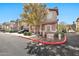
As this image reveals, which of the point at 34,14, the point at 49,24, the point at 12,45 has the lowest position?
the point at 12,45

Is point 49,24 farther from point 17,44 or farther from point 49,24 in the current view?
point 17,44

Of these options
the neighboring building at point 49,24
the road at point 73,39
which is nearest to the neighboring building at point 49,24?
the neighboring building at point 49,24

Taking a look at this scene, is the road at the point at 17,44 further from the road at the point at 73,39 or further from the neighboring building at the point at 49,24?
the neighboring building at the point at 49,24

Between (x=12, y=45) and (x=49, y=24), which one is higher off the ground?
(x=49, y=24)

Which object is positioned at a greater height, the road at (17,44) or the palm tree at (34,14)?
the palm tree at (34,14)

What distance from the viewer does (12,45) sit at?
250 inches

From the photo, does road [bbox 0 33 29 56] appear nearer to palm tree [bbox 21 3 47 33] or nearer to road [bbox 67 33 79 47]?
palm tree [bbox 21 3 47 33]

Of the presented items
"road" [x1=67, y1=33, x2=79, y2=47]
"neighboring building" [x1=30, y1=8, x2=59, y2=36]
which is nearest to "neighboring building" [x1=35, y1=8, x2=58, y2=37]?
"neighboring building" [x1=30, y1=8, x2=59, y2=36]

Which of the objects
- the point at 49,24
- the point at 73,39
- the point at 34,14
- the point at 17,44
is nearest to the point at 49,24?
the point at 49,24

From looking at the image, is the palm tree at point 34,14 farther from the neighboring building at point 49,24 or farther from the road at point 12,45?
the road at point 12,45

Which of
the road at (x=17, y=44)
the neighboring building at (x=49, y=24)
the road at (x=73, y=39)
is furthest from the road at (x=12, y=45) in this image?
the road at (x=73, y=39)

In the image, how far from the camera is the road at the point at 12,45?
6309mm

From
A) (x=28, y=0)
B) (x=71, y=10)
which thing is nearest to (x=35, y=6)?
(x=28, y=0)

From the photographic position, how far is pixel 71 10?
635cm
